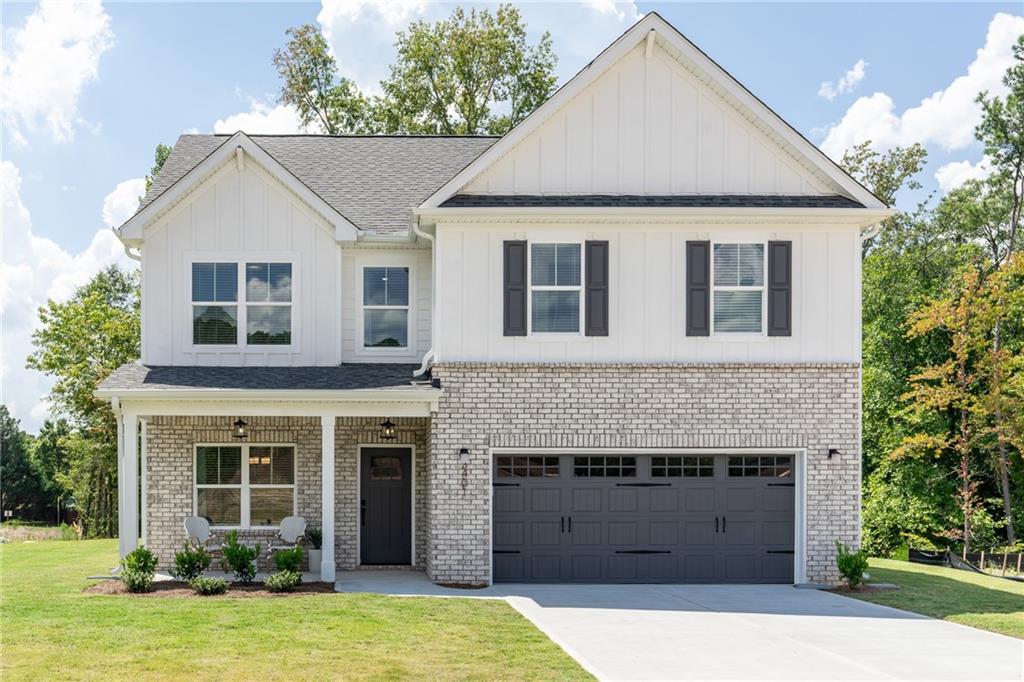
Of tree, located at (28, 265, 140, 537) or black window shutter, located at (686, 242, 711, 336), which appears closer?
black window shutter, located at (686, 242, 711, 336)

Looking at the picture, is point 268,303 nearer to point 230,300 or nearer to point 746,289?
point 230,300

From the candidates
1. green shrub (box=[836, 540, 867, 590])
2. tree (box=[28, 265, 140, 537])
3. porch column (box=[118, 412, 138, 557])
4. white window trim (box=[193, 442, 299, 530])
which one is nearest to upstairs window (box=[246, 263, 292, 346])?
white window trim (box=[193, 442, 299, 530])

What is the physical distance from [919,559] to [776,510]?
9.57 metres

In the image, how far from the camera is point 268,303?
18000mm

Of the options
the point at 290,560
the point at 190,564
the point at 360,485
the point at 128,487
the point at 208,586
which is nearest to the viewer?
the point at 208,586

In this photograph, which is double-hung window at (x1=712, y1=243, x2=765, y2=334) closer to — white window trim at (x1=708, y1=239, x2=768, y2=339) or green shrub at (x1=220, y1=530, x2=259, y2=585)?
white window trim at (x1=708, y1=239, x2=768, y2=339)

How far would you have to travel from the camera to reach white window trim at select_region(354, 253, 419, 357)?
18312mm

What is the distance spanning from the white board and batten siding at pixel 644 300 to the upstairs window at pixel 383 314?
82.7 inches

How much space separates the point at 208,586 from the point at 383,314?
5.74 m

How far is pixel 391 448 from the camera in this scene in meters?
18.4

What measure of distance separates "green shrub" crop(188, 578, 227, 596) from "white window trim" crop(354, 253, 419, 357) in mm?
4949

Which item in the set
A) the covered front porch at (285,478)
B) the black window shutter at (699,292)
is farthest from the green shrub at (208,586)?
the black window shutter at (699,292)

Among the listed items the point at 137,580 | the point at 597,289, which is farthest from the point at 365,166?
the point at 137,580

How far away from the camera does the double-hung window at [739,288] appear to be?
16.5m
